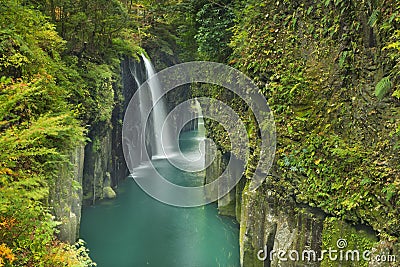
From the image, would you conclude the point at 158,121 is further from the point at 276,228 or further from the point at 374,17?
the point at 374,17

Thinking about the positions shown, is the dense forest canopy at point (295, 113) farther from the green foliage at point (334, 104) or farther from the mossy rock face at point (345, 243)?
the mossy rock face at point (345, 243)

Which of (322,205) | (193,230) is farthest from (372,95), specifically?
(193,230)

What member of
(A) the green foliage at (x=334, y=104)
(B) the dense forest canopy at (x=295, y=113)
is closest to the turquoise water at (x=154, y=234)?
(B) the dense forest canopy at (x=295, y=113)

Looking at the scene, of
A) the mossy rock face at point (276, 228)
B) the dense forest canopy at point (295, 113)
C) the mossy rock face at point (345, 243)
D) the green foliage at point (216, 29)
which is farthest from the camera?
the green foliage at point (216, 29)

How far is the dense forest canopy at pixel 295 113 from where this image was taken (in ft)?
13.1

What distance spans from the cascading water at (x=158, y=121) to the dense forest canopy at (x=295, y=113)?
11.1 metres

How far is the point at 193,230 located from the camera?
1237 centimetres

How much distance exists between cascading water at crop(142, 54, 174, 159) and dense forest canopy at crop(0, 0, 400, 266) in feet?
36.5

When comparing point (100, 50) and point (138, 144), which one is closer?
point (100, 50)

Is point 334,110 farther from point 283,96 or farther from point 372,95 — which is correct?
point 283,96

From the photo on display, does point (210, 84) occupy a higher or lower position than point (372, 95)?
higher

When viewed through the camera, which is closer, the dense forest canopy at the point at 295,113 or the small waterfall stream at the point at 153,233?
the dense forest canopy at the point at 295,113

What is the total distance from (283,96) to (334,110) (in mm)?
1361

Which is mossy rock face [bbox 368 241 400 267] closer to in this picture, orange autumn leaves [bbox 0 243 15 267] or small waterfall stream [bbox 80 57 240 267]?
orange autumn leaves [bbox 0 243 15 267]
